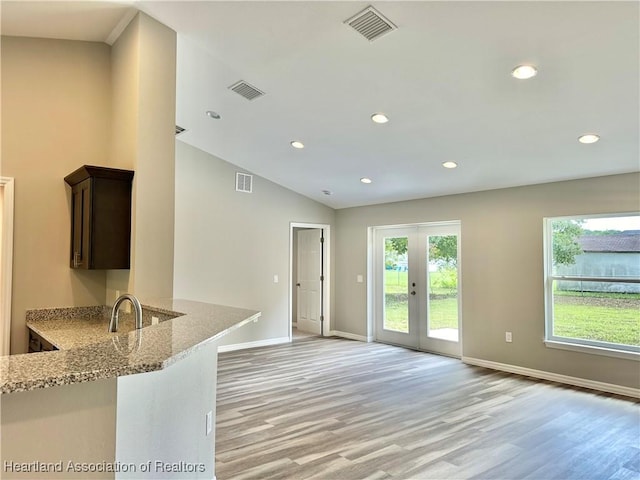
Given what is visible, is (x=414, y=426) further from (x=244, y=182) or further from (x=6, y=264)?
(x=244, y=182)

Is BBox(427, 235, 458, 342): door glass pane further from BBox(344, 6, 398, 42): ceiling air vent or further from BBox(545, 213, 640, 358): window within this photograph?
BBox(344, 6, 398, 42): ceiling air vent

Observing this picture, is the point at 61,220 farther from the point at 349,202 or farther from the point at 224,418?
the point at 349,202

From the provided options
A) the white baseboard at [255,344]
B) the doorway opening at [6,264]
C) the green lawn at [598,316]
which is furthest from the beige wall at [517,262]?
the doorway opening at [6,264]

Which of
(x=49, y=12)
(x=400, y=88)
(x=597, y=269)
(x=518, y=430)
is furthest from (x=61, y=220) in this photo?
(x=597, y=269)

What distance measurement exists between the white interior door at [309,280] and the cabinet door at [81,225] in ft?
16.3

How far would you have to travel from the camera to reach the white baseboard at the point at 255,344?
6273 mm

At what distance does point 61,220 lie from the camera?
3.46m

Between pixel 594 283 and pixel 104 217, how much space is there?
5064 mm

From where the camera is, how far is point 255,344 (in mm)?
6621

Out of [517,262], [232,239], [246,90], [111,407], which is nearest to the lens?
[111,407]

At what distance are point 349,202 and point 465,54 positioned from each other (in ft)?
14.8

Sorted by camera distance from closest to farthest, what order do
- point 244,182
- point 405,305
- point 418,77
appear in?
1. point 418,77
2. point 244,182
3. point 405,305

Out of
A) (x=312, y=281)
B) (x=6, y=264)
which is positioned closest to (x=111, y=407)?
(x=6, y=264)

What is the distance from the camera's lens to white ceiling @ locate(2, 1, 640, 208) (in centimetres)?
262
